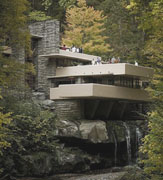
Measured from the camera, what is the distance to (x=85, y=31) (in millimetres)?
32875

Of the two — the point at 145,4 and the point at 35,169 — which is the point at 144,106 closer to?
the point at 35,169

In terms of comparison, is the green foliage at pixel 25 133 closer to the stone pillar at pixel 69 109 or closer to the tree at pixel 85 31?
the stone pillar at pixel 69 109

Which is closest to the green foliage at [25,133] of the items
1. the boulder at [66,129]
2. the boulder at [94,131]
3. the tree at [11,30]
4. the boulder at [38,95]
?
the tree at [11,30]

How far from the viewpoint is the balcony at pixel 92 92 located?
22847 mm

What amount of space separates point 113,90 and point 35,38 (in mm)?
6432

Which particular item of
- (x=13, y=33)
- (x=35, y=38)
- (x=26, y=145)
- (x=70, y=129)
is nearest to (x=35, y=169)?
(x=26, y=145)

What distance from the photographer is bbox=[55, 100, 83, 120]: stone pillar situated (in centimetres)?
2402

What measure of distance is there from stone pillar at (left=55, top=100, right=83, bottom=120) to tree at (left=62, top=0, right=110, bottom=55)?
8.94 meters

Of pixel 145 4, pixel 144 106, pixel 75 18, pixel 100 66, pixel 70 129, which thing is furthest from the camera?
pixel 75 18

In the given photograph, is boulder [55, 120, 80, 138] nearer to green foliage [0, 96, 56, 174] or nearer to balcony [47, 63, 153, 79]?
green foliage [0, 96, 56, 174]

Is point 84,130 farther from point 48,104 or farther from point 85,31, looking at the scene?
point 85,31

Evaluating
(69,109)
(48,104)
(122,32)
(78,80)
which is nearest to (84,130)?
(69,109)

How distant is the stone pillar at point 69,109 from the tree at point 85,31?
894cm

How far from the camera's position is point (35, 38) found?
25812mm
